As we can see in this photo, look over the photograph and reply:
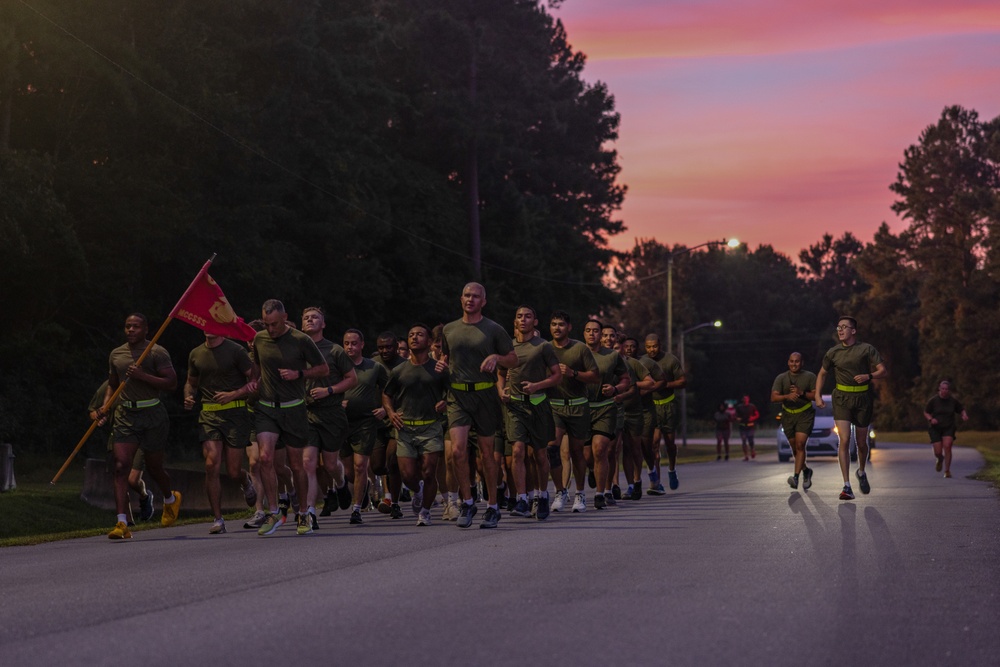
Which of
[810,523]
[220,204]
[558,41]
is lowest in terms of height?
[810,523]

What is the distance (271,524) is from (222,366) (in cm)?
175

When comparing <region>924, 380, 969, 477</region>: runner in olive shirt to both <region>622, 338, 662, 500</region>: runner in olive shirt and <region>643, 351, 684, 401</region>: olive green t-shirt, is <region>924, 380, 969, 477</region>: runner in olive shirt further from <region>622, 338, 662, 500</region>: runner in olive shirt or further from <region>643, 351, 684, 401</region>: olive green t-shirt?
<region>622, 338, 662, 500</region>: runner in olive shirt

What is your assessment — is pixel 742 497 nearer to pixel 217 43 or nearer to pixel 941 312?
pixel 217 43

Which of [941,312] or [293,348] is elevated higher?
[941,312]

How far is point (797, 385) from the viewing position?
68.3 ft

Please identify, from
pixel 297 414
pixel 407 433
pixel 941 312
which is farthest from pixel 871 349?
pixel 941 312

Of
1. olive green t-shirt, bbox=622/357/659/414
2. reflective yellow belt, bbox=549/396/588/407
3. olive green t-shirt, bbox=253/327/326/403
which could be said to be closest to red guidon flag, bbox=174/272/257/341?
olive green t-shirt, bbox=253/327/326/403

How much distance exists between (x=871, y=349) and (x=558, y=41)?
2333 inches

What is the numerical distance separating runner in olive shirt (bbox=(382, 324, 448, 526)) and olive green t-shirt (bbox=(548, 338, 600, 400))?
4.19 feet

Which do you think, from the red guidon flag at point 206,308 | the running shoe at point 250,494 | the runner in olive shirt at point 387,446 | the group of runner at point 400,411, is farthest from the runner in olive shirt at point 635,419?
the red guidon flag at point 206,308

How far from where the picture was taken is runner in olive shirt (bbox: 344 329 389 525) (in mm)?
16750

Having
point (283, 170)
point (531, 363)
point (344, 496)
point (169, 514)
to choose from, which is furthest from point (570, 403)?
point (283, 170)

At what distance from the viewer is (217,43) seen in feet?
135

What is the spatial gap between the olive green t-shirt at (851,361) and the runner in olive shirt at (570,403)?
3.18m
